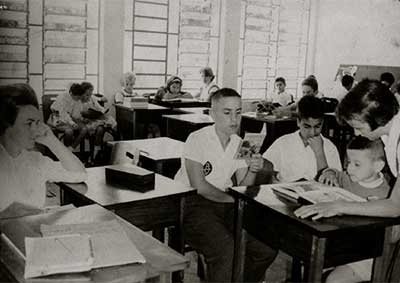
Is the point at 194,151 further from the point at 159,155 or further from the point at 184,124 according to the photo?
the point at 184,124

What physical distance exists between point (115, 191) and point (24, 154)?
443 mm

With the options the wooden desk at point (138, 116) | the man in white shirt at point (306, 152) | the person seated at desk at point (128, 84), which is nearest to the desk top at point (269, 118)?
the wooden desk at point (138, 116)

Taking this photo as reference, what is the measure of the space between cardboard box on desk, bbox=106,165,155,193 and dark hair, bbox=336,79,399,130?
970 millimetres

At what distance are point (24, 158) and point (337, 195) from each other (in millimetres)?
1358

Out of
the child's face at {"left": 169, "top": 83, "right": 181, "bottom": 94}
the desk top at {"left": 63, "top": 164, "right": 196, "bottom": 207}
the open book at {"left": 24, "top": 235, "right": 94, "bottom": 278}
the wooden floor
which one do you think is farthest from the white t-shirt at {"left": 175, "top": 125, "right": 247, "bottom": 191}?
the child's face at {"left": 169, "top": 83, "right": 181, "bottom": 94}

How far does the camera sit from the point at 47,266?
4.23 feet

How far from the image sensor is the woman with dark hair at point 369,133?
196cm

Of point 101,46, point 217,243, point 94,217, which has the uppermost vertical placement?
point 101,46

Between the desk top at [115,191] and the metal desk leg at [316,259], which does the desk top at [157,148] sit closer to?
the desk top at [115,191]

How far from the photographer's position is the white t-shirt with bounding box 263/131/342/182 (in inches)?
115

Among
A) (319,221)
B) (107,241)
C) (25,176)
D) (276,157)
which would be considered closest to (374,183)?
(319,221)

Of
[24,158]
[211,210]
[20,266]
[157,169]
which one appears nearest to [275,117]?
[157,169]

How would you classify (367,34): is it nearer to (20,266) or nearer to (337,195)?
(337,195)

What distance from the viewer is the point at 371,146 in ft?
7.47
